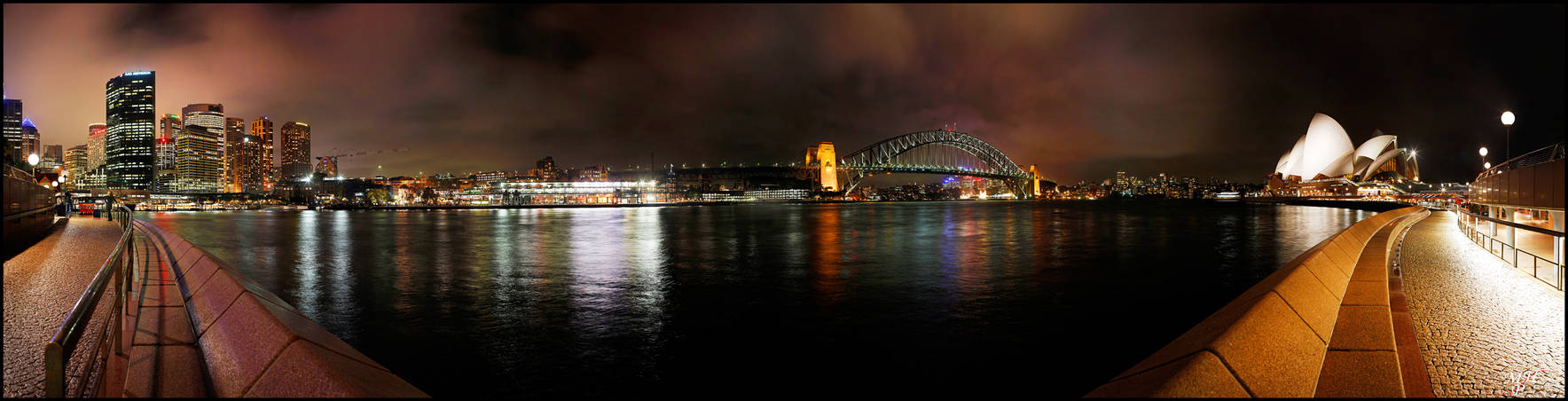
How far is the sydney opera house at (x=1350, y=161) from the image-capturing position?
7569 cm

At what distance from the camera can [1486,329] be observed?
211 inches

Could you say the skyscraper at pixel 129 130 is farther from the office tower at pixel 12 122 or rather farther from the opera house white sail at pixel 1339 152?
the opera house white sail at pixel 1339 152

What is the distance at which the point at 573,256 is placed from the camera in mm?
18953

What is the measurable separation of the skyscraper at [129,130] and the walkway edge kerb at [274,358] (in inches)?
7166

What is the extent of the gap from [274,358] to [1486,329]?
779 centimetres

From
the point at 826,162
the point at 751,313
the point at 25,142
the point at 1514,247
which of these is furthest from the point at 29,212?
the point at 826,162

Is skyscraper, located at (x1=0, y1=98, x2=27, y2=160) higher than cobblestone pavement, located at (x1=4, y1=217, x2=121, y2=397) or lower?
higher

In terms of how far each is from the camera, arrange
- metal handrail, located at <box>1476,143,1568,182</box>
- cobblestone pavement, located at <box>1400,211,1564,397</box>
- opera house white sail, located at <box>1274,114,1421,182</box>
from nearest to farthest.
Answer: cobblestone pavement, located at <box>1400,211,1564,397</box>, metal handrail, located at <box>1476,143,1568,182</box>, opera house white sail, located at <box>1274,114,1421,182</box>

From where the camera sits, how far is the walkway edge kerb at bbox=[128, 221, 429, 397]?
3006 millimetres

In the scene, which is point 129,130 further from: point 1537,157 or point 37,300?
point 1537,157

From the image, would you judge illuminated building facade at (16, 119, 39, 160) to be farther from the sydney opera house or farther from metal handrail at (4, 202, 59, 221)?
the sydney opera house

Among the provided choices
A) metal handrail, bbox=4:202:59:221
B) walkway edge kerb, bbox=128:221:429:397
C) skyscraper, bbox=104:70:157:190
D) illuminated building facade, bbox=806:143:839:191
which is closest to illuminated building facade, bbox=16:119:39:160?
metal handrail, bbox=4:202:59:221

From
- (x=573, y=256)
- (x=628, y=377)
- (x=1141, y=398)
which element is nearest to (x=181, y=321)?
(x=628, y=377)

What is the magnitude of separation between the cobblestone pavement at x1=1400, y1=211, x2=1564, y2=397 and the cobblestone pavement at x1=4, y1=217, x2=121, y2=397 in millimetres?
7776
